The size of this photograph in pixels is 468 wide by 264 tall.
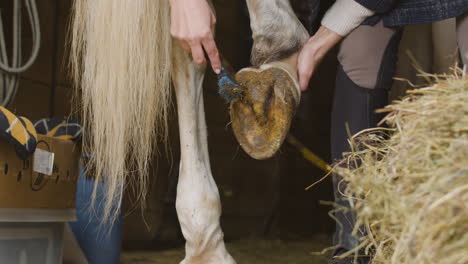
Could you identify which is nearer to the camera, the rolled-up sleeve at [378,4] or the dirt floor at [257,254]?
the rolled-up sleeve at [378,4]

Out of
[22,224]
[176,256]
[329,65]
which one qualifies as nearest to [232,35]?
[329,65]

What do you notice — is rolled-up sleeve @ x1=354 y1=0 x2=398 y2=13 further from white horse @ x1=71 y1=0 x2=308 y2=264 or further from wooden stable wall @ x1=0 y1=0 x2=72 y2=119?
wooden stable wall @ x1=0 y1=0 x2=72 y2=119

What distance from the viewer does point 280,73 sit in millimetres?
800

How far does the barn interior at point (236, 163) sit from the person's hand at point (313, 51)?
0.15 meters

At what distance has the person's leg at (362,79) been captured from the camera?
789 millimetres

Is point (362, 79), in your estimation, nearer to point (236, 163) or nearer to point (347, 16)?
point (347, 16)

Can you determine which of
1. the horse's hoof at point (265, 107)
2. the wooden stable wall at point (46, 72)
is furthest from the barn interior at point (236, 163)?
the horse's hoof at point (265, 107)

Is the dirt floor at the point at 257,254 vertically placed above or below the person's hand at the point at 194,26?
below

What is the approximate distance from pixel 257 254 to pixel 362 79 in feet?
2.68

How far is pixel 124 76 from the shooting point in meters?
0.85

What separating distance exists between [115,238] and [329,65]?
142cm

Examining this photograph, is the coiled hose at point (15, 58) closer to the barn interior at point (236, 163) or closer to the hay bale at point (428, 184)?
the barn interior at point (236, 163)

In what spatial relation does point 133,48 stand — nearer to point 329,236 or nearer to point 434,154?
point 434,154

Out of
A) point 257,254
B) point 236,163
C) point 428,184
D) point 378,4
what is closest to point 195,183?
point 378,4
